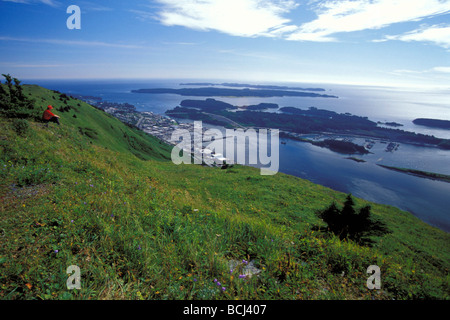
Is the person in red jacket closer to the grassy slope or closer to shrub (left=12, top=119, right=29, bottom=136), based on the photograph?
shrub (left=12, top=119, right=29, bottom=136)

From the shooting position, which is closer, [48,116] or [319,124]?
[48,116]

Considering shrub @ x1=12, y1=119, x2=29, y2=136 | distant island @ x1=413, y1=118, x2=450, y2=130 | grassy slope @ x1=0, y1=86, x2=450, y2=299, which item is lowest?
grassy slope @ x1=0, y1=86, x2=450, y2=299

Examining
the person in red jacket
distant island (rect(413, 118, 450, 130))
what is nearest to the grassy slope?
the person in red jacket

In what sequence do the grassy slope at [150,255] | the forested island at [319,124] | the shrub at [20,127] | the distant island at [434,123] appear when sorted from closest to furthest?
the grassy slope at [150,255]
the shrub at [20,127]
the forested island at [319,124]
the distant island at [434,123]

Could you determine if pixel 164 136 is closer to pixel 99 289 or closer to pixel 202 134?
pixel 202 134

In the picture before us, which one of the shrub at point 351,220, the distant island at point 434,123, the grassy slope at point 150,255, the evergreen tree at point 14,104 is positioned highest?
the distant island at point 434,123

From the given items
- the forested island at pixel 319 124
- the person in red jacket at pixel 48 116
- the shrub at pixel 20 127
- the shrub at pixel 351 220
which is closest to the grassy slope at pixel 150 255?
the shrub at pixel 351 220

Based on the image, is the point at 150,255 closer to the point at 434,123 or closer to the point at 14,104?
the point at 14,104

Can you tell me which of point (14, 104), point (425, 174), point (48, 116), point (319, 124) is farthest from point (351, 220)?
point (319, 124)

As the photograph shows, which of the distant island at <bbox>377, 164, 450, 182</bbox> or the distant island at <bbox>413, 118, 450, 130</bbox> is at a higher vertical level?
the distant island at <bbox>413, 118, 450, 130</bbox>

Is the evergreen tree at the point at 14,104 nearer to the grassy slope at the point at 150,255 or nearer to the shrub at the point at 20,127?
the shrub at the point at 20,127

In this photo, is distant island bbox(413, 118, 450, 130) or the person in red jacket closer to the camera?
the person in red jacket

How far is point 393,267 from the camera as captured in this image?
4.49 metres
